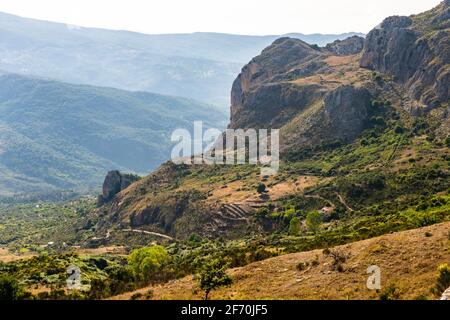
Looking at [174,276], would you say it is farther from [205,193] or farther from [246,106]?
[246,106]

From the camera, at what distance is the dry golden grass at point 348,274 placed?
35.5 meters

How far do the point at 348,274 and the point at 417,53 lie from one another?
373ft

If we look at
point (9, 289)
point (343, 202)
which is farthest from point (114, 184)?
point (9, 289)

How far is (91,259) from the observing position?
68.8 metres

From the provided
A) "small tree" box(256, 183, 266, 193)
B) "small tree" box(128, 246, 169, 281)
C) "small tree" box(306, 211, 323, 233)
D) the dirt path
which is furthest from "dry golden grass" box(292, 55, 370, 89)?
"small tree" box(128, 246, 169, 281)

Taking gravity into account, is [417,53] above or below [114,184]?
above

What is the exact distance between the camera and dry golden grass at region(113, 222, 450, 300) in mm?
35469

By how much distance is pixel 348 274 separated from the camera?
3866cm

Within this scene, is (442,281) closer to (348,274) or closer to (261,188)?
(348,274)

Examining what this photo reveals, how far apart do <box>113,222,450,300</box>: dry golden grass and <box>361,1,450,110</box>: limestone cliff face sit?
87.2m

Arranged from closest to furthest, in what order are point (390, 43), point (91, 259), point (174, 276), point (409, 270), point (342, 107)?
point (409, 270), point (174, 276), point (91, 259), point (342, 107), point (390, 43)

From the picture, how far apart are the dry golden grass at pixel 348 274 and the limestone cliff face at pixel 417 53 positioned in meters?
87.2
